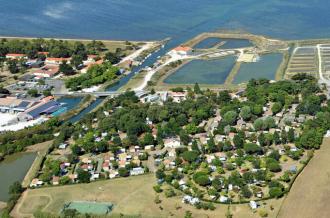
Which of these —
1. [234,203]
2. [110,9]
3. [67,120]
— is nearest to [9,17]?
[110,9]

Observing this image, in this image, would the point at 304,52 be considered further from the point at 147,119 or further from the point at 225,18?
the point at 147,119

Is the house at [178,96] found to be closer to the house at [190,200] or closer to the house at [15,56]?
the house at [190,200]

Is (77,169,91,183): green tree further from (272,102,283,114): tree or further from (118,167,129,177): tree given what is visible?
(272,102,283,114): tree

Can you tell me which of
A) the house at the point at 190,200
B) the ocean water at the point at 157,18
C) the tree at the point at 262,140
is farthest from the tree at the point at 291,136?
the ocean water at the point at 157,18

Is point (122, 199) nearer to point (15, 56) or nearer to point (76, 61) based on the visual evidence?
point (76, 61)

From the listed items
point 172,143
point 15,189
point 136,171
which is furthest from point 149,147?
point 15,189

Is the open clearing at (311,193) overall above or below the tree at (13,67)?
below

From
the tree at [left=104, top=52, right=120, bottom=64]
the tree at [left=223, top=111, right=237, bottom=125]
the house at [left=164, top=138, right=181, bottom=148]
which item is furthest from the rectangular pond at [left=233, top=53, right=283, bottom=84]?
the house at [left=164, top=138, right=181, bottom=148]
